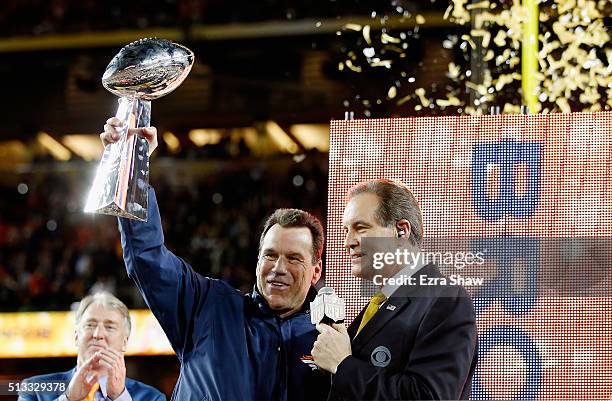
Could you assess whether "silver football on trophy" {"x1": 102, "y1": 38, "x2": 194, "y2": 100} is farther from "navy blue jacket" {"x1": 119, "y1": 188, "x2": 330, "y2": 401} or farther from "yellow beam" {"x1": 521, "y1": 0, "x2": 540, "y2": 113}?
"yellow beam" {"x1": 521, "y1": 0, "x2": 540, "y2": 113}

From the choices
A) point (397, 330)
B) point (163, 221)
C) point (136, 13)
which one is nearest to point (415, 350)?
point (397, 330)

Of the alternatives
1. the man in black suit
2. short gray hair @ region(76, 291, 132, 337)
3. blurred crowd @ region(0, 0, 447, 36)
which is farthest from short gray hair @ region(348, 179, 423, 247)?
blurred crowd @ region(0, 0, 447, 36)

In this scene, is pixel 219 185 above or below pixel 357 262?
above

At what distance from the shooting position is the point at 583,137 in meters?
2.47

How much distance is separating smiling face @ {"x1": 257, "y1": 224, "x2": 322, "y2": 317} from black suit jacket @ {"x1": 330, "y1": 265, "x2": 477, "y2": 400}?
204mm

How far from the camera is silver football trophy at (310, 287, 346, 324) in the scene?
2.40m

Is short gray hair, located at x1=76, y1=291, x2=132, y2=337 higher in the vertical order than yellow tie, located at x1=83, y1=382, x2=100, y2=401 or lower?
higher

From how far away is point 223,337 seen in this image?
248cm

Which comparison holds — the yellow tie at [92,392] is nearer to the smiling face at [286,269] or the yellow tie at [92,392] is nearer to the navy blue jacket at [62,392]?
the navy blue jacket at [62,392]

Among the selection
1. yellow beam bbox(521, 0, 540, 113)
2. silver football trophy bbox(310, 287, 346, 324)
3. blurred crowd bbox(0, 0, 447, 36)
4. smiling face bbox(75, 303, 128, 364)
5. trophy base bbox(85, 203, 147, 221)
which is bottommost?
smiling face bbox(75, 303, 128, 364)

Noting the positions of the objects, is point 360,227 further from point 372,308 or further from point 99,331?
point 99,331

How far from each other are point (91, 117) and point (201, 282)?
7.90 meters

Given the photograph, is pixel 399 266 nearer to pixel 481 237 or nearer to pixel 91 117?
pixel 481 237

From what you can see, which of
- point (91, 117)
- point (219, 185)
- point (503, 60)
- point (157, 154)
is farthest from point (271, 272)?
point (91, 117)
